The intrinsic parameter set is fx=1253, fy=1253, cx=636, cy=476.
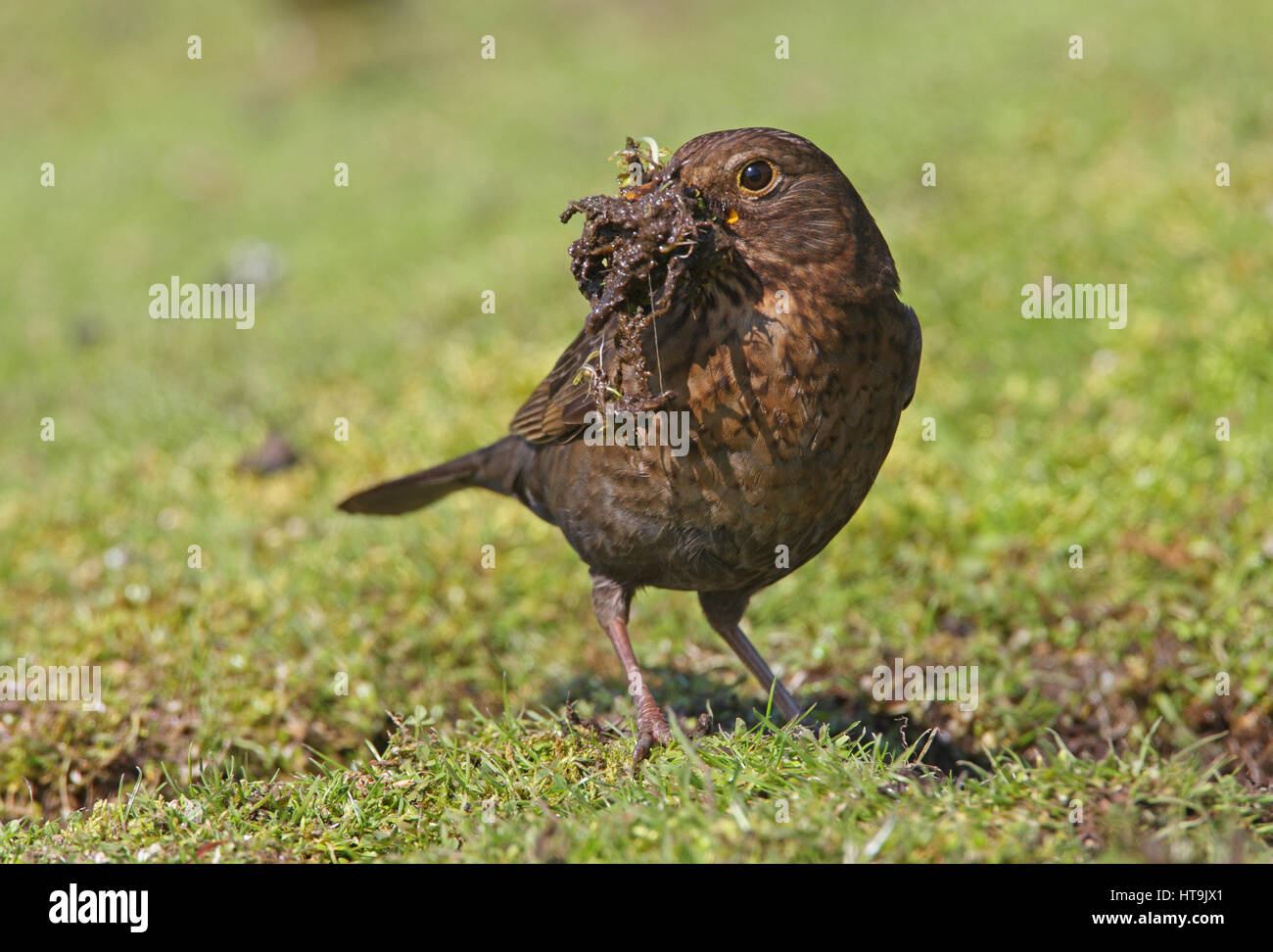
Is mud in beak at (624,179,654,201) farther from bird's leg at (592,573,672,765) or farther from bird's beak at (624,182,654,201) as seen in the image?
bird's leg at (592,573,672,765)

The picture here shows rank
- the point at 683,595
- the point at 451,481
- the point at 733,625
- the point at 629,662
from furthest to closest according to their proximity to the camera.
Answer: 1. the point at 683,595
2. the point at 451,481
3. the point at 733,625
4. the point at 629,662

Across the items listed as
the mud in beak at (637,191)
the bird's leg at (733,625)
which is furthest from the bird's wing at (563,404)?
the bird's leg at (733,625)

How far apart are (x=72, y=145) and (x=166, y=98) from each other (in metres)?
1.95

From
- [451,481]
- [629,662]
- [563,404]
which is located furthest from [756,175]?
[451,481]

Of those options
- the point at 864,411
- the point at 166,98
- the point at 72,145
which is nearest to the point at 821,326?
the point at 864,411

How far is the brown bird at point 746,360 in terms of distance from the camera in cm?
313

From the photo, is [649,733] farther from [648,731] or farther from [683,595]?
[683,595]

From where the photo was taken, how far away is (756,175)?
3.17 meters

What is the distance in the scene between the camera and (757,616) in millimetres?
4992

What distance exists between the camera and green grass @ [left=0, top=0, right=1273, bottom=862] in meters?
3.15

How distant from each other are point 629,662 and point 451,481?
1173mm

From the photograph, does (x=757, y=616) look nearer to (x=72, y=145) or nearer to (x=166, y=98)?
(x=72, y=145)

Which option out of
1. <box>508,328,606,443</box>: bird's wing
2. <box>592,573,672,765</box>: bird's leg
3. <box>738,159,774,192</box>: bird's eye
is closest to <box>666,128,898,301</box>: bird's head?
<box>738,159,774,192</box>: bird's eye

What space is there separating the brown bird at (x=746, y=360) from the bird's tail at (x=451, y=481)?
78cm
